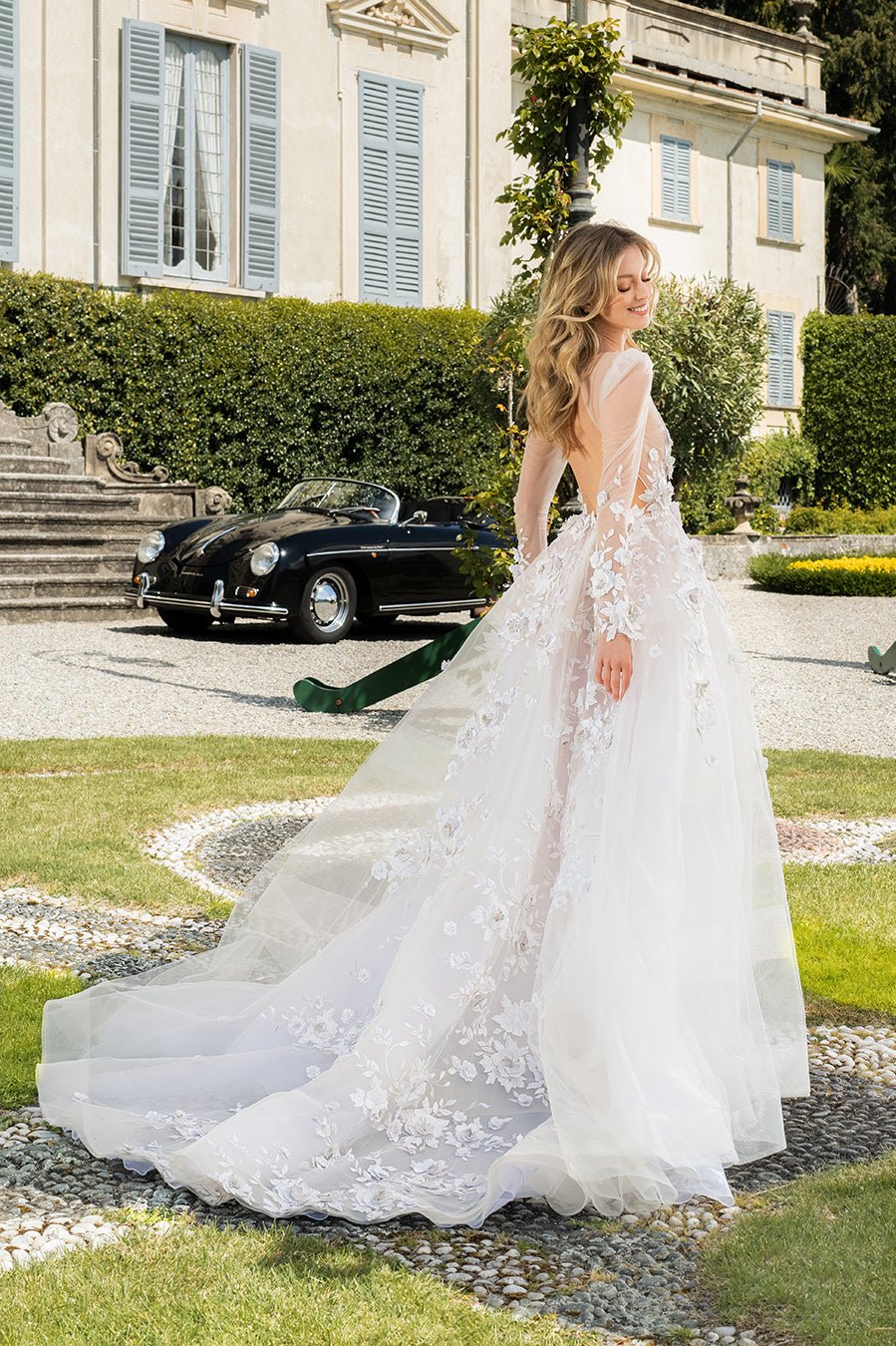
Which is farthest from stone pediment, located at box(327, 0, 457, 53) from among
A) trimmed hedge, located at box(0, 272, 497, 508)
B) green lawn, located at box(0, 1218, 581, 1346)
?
green lawn, located at box(0, 1218, 581, 1346)

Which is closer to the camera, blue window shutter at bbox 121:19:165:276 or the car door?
the car door

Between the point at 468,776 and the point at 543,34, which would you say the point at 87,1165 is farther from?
the point at 543,34

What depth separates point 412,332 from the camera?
58.7 feet

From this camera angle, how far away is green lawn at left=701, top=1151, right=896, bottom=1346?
232cm

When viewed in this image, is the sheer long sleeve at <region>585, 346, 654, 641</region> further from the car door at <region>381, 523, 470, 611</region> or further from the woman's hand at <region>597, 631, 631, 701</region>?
the car door at <region>381, 523, 470, 611</region>

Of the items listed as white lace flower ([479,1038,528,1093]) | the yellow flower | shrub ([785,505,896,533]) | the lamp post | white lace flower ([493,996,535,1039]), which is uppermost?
the lamp post

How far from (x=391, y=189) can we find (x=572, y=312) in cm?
1663

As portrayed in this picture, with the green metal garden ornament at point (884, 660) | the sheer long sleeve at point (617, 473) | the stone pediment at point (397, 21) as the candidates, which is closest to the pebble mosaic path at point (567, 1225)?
the sheer long sleeve at point (617, 473)

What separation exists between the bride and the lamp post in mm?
4477

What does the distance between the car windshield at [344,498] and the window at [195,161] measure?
17.3ft

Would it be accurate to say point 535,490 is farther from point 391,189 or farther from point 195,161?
point 391,189

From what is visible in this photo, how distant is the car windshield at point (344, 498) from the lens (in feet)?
41.7

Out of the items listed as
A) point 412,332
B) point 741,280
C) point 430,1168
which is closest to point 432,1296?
point 430,1168

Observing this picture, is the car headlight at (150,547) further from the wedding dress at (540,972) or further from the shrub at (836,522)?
the shrub at (836,522)
